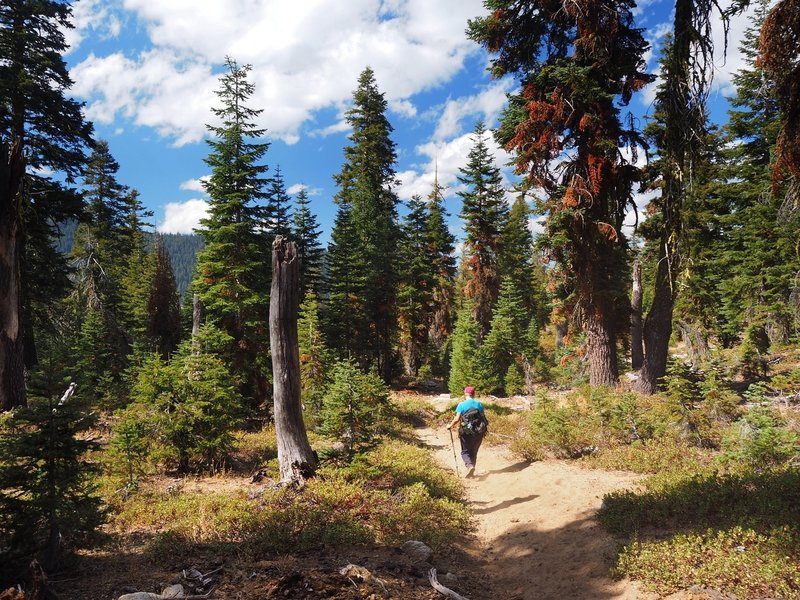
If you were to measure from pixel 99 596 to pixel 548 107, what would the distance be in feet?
49.0

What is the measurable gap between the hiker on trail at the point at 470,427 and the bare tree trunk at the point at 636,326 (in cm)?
922

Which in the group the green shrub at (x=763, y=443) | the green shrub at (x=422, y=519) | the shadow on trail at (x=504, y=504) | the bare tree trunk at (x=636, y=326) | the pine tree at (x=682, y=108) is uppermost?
A: the pine tree at (x=682, y=108)

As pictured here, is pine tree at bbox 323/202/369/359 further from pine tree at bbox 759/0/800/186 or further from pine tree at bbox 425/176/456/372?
pine tree at bbox 759/0/800/186

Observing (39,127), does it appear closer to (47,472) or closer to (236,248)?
(236,248)

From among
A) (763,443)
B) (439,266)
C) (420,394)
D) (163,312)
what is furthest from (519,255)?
(763,443)

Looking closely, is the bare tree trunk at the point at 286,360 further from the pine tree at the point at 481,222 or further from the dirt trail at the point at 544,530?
the pine tree at the point at 481,222

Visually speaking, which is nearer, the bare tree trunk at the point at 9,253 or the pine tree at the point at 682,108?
the pine tree at the point at 682,108

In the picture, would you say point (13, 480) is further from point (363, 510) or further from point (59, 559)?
point (363, 510)

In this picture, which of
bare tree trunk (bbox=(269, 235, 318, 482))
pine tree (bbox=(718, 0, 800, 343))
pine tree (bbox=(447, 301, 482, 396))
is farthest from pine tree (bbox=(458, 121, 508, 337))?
bare tree trunk (bbox=(269, 235, 318, 482))

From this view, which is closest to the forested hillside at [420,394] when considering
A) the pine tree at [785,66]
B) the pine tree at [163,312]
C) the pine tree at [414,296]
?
the pine tree at [785,66]

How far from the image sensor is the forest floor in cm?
469

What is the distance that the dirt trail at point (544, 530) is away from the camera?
18.1 feet

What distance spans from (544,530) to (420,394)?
22237 millimetres

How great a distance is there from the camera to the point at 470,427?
10.4 metres
